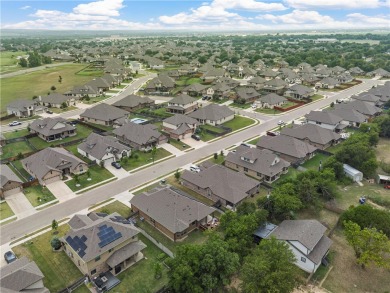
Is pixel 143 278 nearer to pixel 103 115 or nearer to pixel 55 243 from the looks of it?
pixel 55 243

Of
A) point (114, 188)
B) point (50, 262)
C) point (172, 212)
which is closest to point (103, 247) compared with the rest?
point (50, 262)

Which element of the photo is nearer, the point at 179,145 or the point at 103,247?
the point at 103,247

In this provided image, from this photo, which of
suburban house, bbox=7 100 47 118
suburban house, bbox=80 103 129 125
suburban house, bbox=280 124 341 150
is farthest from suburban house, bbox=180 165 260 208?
suburban house, bbox=7 100 47 118

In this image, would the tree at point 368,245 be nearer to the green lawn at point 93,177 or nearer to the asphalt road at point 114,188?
the asphalt road at point 114,188

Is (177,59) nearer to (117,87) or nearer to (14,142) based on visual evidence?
(117,87)

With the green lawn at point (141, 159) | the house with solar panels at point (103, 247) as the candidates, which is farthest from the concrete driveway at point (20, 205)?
the green lawn at point (141, 159)
